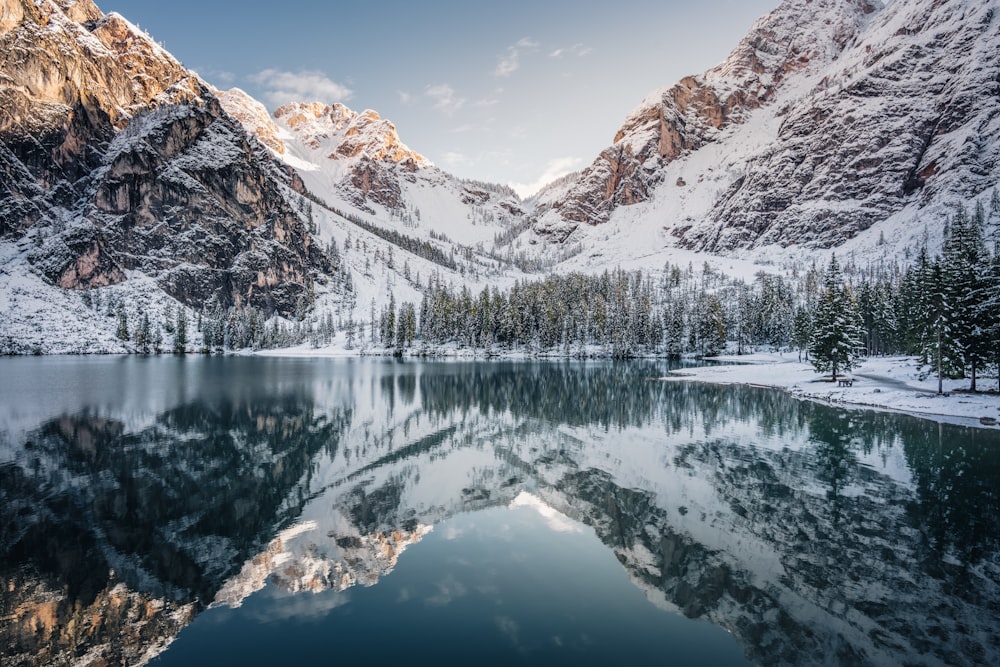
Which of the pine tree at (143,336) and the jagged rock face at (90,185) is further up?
the jagged rock face at (90,185)

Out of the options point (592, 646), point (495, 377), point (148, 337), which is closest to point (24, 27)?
point (148, 337)

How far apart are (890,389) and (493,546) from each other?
172ft

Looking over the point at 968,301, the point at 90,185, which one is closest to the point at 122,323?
the point at 90,185

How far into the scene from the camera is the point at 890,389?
163 ft

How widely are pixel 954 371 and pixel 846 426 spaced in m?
16.9

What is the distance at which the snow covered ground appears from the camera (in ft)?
130

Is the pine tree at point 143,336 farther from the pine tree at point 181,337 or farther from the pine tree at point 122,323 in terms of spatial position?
the pine tree at point 181,337

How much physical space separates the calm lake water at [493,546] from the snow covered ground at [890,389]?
7.62 m

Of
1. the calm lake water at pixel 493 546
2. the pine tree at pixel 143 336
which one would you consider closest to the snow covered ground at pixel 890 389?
the calm lake water at pixel 493 546

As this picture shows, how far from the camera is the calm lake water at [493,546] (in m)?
10.7

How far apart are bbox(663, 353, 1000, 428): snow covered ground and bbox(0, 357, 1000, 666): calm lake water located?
7620 mm

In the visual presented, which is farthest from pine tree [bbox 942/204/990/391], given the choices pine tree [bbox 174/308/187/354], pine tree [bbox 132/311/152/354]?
pine tree [bbox 132/311/152/354]

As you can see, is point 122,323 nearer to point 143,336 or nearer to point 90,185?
point 143,336

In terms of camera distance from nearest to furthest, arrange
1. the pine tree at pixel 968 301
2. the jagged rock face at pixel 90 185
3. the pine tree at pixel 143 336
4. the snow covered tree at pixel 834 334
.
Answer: the pine tree at pixel 968 301, the snow covered tree at pixel 834 334, the pine tree at pixel 143 336, the jagged rock face at pixel 90 185
